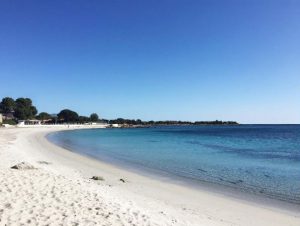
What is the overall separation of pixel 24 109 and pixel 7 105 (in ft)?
25.5

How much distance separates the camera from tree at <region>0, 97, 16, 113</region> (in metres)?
139

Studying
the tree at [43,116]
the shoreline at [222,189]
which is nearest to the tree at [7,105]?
the tree at [43,116]

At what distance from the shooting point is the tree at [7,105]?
139m

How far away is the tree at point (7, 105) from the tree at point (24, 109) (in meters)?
2.15

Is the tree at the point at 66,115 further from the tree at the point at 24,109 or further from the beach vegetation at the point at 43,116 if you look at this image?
the tree at the point at 24,109

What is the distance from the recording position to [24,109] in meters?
138

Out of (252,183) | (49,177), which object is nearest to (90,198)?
(49,177)

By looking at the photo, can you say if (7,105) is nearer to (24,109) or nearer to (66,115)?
(24,109)

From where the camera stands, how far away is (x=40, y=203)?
8.92m

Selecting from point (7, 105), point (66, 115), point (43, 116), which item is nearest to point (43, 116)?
point (43, 116)

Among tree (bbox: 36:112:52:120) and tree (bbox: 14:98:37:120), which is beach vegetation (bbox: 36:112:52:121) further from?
tree (bbox: 14:98:37:120)

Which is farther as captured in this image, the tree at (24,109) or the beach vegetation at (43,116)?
the beach vegetation at (43,116)

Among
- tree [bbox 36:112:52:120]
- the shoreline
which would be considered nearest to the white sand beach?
the shoreline

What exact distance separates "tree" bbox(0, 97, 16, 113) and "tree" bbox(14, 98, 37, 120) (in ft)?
7.04
